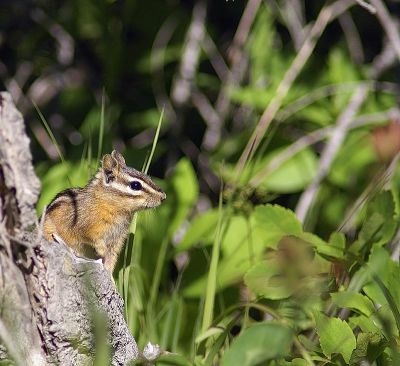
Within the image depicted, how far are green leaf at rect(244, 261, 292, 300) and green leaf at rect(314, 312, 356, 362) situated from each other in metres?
0.36

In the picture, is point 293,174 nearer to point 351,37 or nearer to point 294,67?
point 294,67

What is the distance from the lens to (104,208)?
2.75 m

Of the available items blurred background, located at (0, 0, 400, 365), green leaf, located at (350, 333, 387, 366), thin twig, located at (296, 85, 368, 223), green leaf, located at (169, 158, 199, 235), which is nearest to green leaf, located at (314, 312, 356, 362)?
green leaf, located at (350, 333, 387, 366)

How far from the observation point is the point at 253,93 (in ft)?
13.4

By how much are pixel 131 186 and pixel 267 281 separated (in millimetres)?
501

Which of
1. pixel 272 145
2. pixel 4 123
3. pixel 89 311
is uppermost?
pixel 4 123

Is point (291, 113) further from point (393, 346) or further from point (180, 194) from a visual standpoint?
point (393, 346)

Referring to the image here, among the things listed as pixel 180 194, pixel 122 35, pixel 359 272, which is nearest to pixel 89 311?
pixel 359 272

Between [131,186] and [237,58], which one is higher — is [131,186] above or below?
above

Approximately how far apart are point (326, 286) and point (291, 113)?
70.6 inches

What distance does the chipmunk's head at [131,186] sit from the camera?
272 cm

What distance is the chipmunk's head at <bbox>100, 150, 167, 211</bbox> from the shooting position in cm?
272

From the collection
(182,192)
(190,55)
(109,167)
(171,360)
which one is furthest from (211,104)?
(171,360)

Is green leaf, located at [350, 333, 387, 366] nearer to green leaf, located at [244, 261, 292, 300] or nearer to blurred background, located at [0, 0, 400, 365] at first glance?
green leaf, located at [244, 261, 292, 300]
